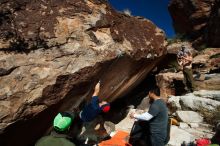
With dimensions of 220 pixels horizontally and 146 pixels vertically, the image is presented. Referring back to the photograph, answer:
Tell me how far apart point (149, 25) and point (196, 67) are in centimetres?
786

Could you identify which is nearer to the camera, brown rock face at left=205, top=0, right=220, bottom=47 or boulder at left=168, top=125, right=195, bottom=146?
boulder at left=168, top=125, right=195, bottom=146

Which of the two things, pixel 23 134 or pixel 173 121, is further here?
pixel 173 121

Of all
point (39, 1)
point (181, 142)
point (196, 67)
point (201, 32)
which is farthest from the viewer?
point (201, 32)

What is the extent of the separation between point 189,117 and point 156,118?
2577 millimetres

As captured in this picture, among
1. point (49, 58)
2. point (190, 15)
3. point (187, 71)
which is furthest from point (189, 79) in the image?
point (190, 15)

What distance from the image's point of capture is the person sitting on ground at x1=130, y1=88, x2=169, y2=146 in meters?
5.29

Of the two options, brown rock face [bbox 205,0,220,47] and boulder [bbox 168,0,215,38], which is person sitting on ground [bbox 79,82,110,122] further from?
boulder [bbox 168,0,215,38]

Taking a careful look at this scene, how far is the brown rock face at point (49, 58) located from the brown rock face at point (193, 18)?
2122 cm

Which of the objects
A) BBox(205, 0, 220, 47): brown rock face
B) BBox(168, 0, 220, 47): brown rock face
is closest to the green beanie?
BBox(205, 0, 220, 47): brown rock face

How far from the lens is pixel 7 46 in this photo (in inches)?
186

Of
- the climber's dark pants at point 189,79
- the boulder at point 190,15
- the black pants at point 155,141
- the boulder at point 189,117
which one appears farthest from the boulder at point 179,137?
the boulder at point 190,15

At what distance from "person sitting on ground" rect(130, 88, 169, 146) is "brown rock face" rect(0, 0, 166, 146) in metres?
1.13

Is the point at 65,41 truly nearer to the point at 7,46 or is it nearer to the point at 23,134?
the point at 7,46

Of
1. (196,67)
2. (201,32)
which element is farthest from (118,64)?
(201,32)
